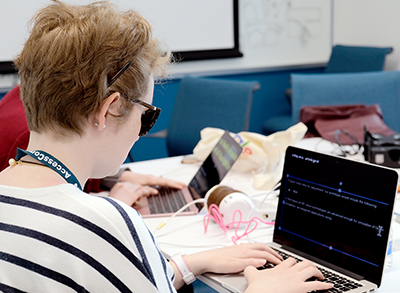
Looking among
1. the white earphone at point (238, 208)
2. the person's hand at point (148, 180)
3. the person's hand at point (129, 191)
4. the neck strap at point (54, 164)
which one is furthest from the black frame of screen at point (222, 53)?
the neck strap at point (54, 164)

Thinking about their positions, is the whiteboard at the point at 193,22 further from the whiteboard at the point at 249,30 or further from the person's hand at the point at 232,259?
the person's hand at the point at 232,259

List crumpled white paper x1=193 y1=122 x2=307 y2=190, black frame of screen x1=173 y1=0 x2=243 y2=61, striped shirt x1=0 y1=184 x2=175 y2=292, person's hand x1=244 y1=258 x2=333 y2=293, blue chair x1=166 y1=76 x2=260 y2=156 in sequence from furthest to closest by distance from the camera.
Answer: black frame of screen x1=173 y1=0 x2=243 y2=61, blue chair x1=166 y1=76 x2=260 y2=156, crumpled white paper x1=193 y1=122 x2=307 y2=190, person's hand x1=244 y1=258 x2=333 y2=293, striped shirt x1=0 y1=184 x2=175 y2=292

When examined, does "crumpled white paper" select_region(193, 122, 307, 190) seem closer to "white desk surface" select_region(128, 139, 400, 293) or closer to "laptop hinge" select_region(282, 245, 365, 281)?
"white desk surface" select_region(128, 139, 400, 293)

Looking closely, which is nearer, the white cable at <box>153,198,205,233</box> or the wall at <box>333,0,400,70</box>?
the white cable at <box>153,198,205,233</box>

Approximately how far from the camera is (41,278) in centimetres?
71

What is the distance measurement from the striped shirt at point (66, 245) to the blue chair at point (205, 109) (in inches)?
72.4

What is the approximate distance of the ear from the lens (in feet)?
2.64

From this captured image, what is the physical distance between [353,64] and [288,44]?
2.09 feet

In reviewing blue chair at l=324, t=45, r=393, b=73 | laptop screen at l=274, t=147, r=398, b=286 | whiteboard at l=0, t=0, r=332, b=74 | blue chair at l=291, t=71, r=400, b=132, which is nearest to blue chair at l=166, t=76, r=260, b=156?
blue chair at l=291, t=71, r=400, b=132

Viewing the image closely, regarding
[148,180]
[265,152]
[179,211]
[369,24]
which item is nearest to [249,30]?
[369,24]

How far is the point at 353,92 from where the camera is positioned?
2721 millimetres

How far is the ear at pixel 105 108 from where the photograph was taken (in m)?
0.80

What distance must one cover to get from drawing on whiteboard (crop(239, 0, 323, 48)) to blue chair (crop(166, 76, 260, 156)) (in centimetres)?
138

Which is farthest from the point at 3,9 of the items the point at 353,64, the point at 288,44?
the point at 353,64
